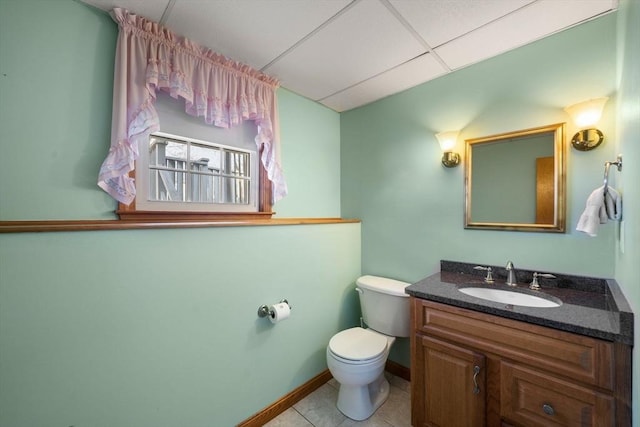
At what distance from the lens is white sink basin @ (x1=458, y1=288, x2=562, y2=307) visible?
53.5 inches

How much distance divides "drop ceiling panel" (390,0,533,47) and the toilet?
162cm

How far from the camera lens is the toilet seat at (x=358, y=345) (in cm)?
159

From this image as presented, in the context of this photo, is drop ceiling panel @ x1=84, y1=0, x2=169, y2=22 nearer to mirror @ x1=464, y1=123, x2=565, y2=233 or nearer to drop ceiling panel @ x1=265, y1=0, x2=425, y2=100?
drop ceiling panel @ x1=265, y1=0, x2=425, y2=100

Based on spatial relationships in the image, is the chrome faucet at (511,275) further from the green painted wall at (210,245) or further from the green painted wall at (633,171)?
the green painted wall at (633,171)

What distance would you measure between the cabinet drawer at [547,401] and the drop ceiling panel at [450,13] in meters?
1.69

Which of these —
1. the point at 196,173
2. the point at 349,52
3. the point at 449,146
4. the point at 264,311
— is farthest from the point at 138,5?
the point at 449,146

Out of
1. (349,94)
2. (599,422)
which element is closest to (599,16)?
(349,94)

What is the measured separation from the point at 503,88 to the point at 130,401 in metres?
2.66

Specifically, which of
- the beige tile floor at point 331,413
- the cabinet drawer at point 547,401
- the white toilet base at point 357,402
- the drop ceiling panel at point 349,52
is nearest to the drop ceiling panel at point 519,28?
the drop ceiling panel at point 349,52

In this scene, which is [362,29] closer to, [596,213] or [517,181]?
[517,181]

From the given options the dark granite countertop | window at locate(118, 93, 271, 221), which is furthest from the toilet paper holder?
the dark granite countertop

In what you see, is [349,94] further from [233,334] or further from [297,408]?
[297,408]

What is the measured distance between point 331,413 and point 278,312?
2.64ft

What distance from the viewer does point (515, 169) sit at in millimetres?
1590
